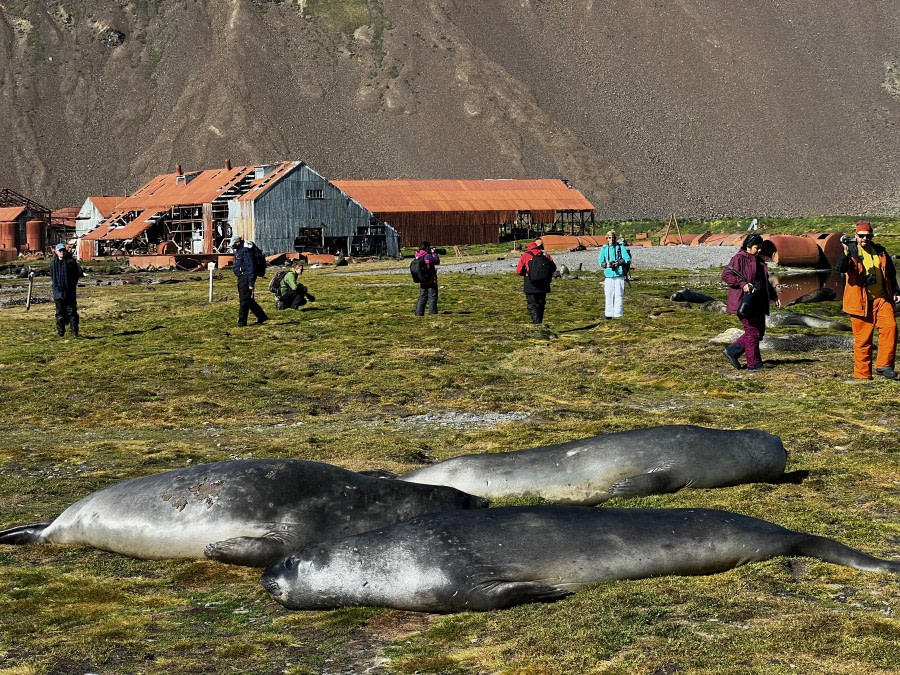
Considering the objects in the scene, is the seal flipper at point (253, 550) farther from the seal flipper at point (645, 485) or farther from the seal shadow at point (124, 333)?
the seal shadow at point (124, 333)

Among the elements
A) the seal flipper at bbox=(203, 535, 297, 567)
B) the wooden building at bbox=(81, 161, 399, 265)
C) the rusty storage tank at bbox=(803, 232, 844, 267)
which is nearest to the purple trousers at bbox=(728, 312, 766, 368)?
the seal flipper at bbox=(203, 535, 297, 567)

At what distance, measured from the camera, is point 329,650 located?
6.48m

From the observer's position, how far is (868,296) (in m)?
15.7

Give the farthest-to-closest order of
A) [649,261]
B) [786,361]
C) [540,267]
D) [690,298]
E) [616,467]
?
[649,261] → [690,298] → [540,267] → [786,361] → [616,467]

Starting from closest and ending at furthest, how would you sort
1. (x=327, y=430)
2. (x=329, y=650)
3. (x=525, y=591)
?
(x=329, y=650) → (x=525, y=591) → (x=327, y=430)

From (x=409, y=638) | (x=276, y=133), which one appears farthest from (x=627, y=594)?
(x=276, y=133)

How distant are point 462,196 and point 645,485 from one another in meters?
89.2

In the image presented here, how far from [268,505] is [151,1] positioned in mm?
185460

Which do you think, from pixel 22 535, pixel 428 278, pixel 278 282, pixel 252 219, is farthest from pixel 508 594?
pixel 252 219

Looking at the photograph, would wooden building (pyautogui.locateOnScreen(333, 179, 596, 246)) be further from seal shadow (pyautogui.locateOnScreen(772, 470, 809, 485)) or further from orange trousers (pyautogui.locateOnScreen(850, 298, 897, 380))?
seal shadow (pyautogui.locateOnScreen(772, 470, 809, 485))

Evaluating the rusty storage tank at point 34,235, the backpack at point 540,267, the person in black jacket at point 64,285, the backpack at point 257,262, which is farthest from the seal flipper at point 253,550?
the rusty storage tank at point 34,235

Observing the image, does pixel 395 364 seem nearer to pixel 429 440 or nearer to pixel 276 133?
pixel 429 440

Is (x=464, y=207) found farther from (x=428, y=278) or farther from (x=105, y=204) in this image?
(x=428, y=278)

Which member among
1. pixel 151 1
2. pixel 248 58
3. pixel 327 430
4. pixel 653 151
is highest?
pixel 151 1
